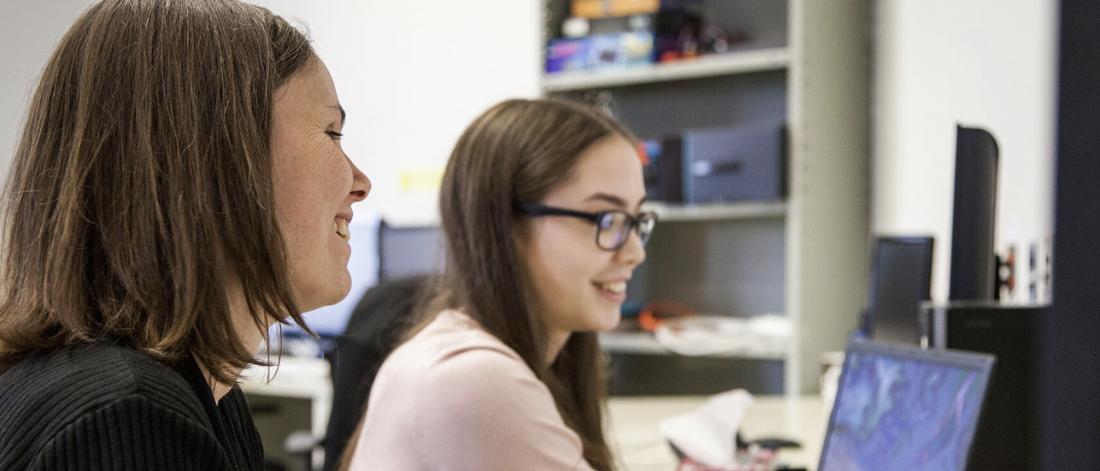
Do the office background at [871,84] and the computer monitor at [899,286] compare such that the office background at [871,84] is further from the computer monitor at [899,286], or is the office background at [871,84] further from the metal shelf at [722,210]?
the metal shelf at [722,210]

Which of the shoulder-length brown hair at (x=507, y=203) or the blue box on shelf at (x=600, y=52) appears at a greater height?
the blue box on shelf at (x=600, y=52)

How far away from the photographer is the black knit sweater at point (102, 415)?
617mm

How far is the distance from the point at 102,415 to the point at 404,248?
2.48 meters

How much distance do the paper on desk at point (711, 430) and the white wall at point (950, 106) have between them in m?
0.71

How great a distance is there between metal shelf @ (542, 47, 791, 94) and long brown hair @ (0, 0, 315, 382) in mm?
2570

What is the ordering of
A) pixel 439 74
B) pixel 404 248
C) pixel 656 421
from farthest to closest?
pixel 439 74, pixel 404 248, pixel 656 421

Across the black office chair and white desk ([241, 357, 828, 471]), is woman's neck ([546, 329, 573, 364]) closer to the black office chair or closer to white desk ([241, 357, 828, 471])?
white desk ([241, 357, 828, 471])

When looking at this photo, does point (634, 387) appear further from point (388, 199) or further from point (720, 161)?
point (388, 199)

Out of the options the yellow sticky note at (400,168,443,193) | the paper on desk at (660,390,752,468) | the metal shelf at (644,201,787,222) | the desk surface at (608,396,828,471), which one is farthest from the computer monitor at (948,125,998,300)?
the yellow sticky note at (400,168,443,193)

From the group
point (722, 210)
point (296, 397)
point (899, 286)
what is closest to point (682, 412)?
point (722, 210)

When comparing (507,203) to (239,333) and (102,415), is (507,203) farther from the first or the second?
(102,415)

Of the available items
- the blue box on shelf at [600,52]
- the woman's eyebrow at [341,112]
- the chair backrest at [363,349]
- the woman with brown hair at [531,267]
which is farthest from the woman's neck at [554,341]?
the blue box on shelf at [600,52]

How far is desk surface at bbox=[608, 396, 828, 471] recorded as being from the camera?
6.55 feet

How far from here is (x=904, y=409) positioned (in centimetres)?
114
